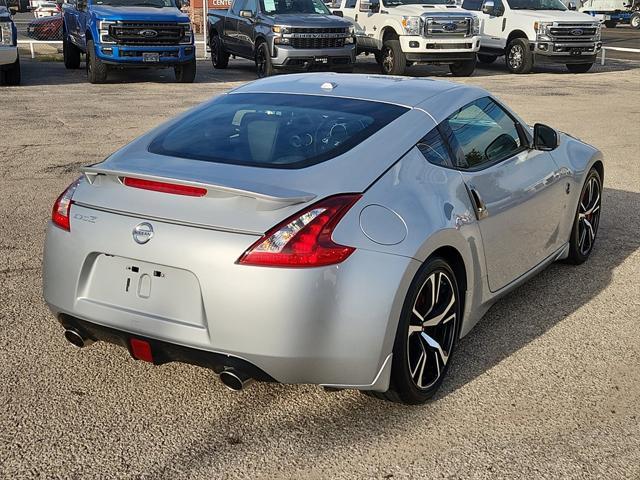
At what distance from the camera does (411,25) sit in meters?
20.1

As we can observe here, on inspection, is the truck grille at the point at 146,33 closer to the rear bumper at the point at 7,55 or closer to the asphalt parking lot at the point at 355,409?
the rear bumper at the point at 7,55

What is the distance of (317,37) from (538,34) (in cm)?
612

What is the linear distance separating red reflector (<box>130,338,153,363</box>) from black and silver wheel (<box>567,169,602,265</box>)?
330 centimetres

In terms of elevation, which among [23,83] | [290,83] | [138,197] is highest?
[290,83]

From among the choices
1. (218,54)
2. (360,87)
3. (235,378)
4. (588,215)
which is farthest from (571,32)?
(235,378)

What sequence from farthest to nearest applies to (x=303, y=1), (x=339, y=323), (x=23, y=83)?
(x=303, y=1) < (x=23, y=83) < (x=339, y=323)

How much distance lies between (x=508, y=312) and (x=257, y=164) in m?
2.08

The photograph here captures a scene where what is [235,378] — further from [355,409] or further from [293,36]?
[293,36]

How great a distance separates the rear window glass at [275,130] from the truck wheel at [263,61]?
14.5m

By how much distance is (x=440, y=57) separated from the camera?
66.3ft

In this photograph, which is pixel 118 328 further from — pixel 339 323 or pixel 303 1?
pixel 303 1

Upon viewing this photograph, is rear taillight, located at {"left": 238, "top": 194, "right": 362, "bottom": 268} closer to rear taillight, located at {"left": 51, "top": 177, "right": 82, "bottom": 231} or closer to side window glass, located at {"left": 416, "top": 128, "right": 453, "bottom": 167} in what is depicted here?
side window glass, located at {"left": 416, "top": 128, "right": 453, "bottom": 167}

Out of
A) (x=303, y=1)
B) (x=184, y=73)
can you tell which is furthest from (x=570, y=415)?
(x=303, y=1)

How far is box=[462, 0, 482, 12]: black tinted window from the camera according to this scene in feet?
77.5
